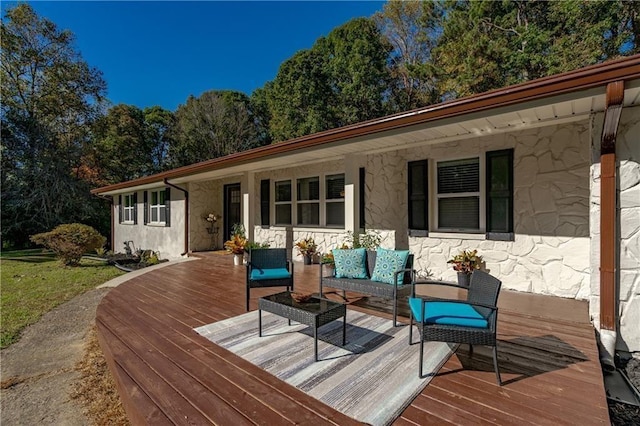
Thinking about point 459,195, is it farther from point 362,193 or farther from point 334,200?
point 334,200

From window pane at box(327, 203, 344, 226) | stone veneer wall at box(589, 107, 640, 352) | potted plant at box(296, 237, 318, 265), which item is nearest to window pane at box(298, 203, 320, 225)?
window pane at box(327, 203, 344, 226)

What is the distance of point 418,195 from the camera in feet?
19.2

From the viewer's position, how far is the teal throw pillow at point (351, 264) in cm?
430

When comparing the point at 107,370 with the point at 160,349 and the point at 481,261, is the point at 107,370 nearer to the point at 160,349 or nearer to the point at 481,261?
the point at 160,349

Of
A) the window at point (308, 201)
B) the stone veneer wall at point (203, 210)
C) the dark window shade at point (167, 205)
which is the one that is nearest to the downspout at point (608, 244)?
the window at point (308, 201)

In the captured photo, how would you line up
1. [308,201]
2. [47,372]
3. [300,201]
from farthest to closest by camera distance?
[300,201]
[308,201]
[47,372]

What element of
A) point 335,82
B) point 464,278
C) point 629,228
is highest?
point 335,82

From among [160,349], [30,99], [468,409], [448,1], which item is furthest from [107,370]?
[30,99]

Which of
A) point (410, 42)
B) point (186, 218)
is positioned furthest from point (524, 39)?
point (186, 218)

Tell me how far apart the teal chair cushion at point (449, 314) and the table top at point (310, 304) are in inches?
29.9

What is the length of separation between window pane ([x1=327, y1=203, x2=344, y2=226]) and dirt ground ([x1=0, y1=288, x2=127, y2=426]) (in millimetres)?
4984

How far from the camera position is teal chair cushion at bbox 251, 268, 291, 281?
13.8ft

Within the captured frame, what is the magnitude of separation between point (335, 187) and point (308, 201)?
904mm

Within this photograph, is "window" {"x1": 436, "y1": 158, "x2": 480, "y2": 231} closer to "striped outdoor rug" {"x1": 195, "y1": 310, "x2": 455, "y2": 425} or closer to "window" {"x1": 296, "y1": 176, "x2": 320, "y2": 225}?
"striped outdoor rug" {"x1": 195, "y1": 310, "x2": 455, "y2": 425}
